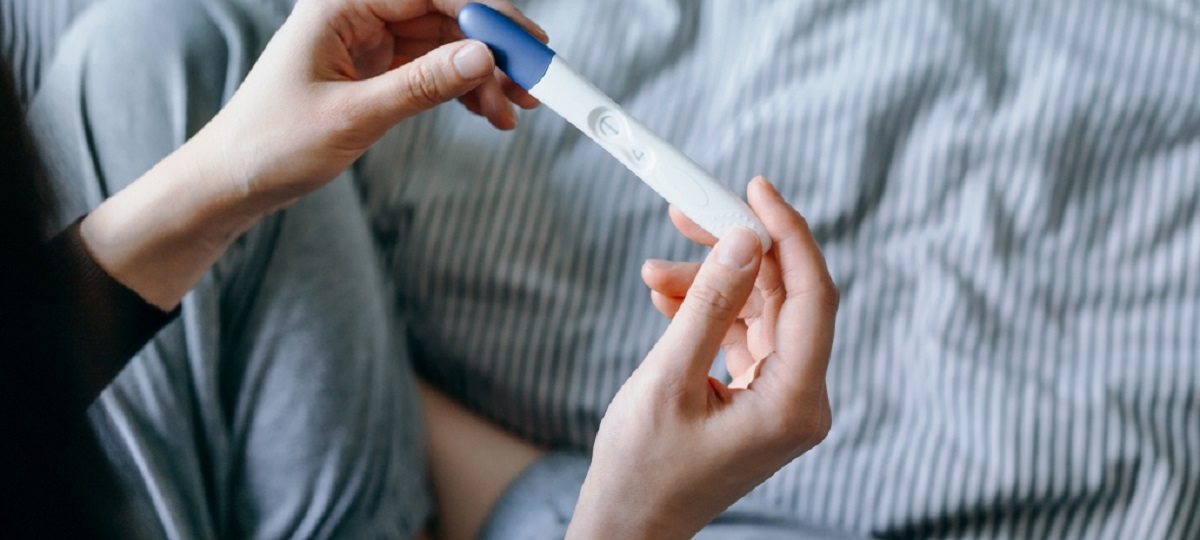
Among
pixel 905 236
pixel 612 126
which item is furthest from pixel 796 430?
pixel 905 236

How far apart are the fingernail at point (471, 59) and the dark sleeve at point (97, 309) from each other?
0.97 feet

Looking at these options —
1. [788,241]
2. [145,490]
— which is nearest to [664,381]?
[788,241]

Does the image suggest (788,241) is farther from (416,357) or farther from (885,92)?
(416,357)

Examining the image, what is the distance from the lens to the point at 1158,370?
2.29ft

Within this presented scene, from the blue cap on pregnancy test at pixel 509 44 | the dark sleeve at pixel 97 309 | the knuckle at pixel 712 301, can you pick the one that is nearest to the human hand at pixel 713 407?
the knuckle at pixel 712 301

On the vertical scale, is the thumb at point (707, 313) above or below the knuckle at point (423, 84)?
below

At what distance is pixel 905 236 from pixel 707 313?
1.12 ft

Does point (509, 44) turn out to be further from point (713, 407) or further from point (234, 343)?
point (234, 343)

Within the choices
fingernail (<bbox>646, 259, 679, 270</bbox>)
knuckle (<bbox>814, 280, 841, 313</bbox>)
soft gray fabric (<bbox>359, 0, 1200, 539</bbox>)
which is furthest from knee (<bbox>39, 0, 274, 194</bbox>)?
knuckle (<bbox>814, 280, 841, 313</bbox>)

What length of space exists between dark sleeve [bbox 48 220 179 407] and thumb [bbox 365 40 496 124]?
0.24 meters

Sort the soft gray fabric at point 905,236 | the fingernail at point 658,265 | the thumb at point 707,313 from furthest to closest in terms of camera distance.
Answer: the soft gray fabric at point 905,236
the fingernail at point 658,265
the thumb at point 707,313

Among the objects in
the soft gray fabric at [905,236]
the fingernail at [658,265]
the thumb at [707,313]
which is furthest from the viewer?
the soft gray fabric at [905,236]

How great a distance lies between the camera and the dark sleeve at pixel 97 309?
615mm

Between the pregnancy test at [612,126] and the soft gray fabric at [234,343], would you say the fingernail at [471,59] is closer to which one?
the pregnancy test at [612,126]
